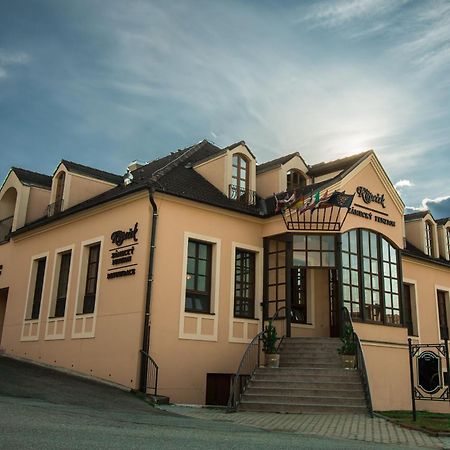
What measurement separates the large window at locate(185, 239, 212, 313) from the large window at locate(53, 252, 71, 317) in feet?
16.7

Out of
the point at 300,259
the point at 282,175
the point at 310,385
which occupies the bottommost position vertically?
the point at 310,385

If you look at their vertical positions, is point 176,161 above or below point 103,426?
above

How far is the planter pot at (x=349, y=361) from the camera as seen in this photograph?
49.6ft

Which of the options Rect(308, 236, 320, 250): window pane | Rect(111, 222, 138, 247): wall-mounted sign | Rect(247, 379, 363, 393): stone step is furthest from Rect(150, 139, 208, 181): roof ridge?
Rect(247, 379, 363, 393): stone step

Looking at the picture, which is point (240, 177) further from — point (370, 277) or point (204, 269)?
point (370, 277)

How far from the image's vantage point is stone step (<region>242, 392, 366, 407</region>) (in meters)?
13.7

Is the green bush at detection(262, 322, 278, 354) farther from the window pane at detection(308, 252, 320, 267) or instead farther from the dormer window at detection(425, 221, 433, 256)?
the dormer window at detection(425, 221, 433, 256)

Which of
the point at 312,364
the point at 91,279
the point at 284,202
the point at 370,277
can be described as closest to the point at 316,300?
the point at 370,277

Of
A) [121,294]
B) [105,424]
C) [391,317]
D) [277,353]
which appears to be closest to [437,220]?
[391,317]

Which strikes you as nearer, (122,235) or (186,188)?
(122,235)

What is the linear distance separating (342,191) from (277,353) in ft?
19.0

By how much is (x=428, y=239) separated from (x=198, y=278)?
1393 cm

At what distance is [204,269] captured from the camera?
1745 centimetres

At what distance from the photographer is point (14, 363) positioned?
1858cm
